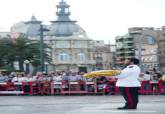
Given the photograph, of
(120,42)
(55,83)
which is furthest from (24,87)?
(120,42)

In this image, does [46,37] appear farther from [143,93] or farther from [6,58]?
[143,93]

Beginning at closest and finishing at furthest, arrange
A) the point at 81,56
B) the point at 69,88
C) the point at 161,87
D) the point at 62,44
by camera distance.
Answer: the point at 161,87 → the point at 69,88 → the point at 62,44 → the point at 81,56

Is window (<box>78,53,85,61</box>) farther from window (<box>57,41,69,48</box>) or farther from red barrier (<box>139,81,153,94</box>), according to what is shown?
red barrier (<box>139,81,153,94</box>)

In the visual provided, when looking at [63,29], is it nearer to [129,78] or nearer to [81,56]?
[81,56]

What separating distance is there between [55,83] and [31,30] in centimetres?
14283

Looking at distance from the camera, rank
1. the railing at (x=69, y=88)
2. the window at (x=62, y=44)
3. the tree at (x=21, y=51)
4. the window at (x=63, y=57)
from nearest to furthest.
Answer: the railing at (x=69, y=88)
the tree at (x=21, y=51)
the window at (x=62, y=44)
the window at (x=63, y=57)

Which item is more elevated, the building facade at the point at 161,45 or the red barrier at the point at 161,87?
the red barrier at the point at 161,87

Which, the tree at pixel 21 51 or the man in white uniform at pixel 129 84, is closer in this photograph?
the man in white uniform at pixel 129 84

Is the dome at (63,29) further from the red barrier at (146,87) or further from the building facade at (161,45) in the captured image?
the red barrier at (146,87)

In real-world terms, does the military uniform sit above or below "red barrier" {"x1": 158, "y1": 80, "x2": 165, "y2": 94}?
above

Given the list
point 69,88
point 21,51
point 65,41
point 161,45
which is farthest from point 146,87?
point 65,41

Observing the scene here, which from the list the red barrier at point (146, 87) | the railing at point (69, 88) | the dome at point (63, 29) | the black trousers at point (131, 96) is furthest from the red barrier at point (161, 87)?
the dome at point (63, 29)

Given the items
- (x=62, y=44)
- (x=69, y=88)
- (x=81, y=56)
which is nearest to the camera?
(x=69, y=88)

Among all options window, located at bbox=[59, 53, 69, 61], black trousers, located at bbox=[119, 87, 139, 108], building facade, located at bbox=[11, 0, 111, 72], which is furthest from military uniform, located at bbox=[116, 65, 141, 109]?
window, located at bbox=[59, 53, 69, 61]
